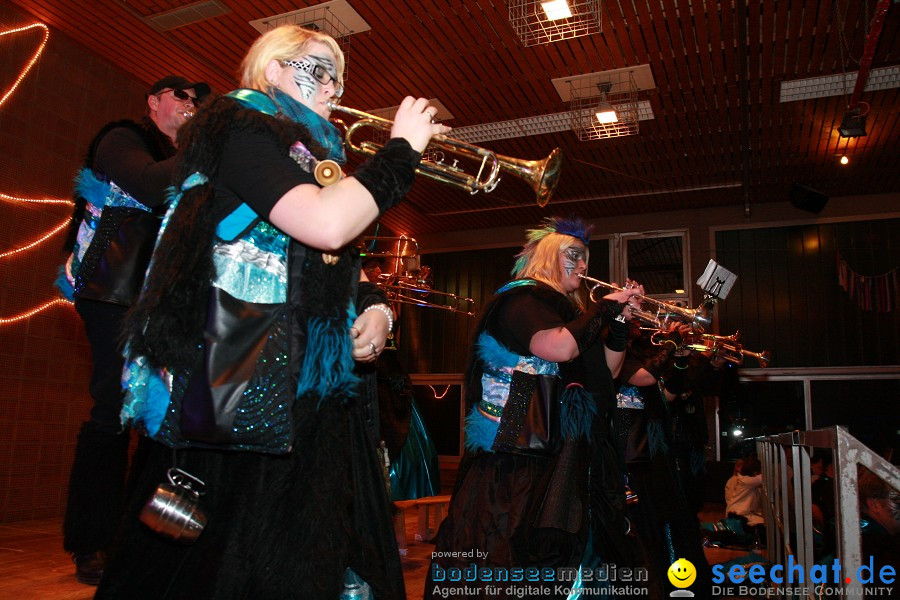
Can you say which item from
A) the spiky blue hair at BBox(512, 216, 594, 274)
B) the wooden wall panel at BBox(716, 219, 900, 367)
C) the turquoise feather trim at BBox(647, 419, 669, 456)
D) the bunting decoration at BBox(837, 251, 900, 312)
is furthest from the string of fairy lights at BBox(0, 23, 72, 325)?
the bunting decoration at BBox(837, 251, 900, 312)

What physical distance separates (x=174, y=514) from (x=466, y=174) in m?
1.38

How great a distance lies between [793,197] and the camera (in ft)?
32.4

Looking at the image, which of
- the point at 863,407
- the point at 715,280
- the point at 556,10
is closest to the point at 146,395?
the point at 715,280

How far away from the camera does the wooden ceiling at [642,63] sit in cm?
627

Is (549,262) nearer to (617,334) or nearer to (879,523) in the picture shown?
(617,334)

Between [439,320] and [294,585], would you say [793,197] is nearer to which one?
[439,320]

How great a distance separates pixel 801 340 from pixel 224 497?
35.2 feet

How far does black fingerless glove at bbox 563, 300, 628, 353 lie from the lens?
290 cm

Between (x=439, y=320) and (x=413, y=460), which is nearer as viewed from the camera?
(x=413, y=460)

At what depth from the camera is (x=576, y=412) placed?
2.95 meters

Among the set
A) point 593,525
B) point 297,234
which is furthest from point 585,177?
point 297,234

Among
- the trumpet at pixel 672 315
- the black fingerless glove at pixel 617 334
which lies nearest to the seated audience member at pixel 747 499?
the trumpet at pixel 672 315

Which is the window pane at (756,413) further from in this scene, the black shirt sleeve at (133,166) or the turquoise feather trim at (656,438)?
the black shirt sleeve at (133,166)

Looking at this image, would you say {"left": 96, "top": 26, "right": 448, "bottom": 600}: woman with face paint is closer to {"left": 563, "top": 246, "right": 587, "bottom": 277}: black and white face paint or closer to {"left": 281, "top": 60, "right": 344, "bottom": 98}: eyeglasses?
{"left": 281, "top": 60, "right": 344, "bottom": 98}: eyeglasses
